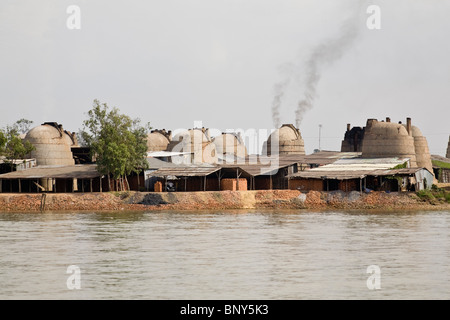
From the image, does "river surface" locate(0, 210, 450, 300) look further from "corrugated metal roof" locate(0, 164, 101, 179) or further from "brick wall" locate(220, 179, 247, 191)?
"corrugated metal roof" locate(0, 164, 101, 179)

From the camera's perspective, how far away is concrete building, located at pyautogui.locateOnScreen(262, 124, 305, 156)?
86000mm

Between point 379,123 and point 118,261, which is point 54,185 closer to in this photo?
point 379,123

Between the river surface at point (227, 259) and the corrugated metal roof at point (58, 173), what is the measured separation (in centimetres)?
1490

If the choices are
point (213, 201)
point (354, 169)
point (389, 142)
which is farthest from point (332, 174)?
point (389, 142)

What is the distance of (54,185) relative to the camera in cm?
6372

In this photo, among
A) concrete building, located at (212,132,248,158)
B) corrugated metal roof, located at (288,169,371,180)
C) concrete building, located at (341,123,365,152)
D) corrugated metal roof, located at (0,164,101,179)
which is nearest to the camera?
corrugated metal roof, located at (288,169,371,180)

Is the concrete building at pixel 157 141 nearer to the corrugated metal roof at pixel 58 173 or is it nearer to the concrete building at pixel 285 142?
the concrete building at pixel 285 142

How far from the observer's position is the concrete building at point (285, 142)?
86000mm

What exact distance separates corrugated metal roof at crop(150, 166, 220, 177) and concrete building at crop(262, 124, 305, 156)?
26274 mm

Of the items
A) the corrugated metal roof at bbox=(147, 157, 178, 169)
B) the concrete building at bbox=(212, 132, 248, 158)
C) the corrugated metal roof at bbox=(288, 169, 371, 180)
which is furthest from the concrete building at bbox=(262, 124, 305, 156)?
the corrugated metal roof at bbox=(288, 169, 371, 180)

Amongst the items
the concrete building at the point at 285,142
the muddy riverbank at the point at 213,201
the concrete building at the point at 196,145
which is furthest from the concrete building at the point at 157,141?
the muddy riverbank at the point at 213,201

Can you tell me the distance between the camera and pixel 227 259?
2909cm
